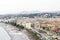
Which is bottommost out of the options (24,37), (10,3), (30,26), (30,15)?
(24,37)

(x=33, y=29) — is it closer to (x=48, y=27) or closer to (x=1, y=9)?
(x=48, y=27)

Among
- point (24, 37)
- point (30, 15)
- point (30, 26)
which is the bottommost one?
point (24, 37)

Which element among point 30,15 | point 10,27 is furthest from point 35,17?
point 10,27

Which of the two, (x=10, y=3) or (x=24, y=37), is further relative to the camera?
(x=10, y=3)

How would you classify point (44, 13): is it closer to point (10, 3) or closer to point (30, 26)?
point (30, 26)

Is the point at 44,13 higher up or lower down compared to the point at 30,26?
higher up

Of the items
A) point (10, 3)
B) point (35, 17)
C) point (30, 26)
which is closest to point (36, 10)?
point (35, 17)

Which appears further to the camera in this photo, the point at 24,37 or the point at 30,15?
the point at 30,15

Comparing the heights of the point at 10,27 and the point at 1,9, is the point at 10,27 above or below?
below
